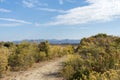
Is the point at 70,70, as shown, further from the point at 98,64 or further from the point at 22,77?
the point at 22,77

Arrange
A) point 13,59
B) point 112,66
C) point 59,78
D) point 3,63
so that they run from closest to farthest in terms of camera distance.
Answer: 1. point 112,66
2. point 59,78
3. point 3,63
4. point 13,59

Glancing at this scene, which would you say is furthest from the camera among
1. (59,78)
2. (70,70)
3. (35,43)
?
→ (35,43)

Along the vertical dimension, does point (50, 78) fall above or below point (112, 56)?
below

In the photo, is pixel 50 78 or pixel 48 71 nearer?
pixel 50 78

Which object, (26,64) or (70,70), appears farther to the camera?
(26,64)

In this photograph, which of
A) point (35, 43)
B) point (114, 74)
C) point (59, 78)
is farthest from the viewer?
point (35, 43)

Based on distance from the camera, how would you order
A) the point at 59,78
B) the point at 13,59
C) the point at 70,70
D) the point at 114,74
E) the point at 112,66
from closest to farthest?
the point at 114,74
the point at 112,66
the point at 70,70
the point at 59,78
the point at 13,59

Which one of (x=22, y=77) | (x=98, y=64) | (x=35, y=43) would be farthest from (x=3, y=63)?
(x=35, y=43)

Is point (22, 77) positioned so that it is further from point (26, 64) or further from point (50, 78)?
point (26, 64)

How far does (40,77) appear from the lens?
17141 millimetres

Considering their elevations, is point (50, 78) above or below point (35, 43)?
below

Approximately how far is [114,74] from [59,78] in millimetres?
7255

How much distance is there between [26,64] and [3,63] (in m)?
3.08

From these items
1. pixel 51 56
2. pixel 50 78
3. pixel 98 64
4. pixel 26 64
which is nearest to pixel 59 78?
pixel 50 78
